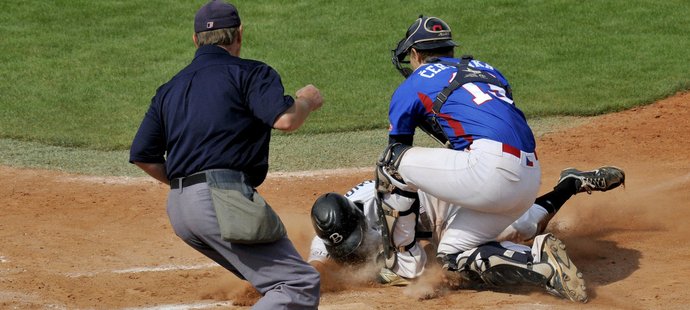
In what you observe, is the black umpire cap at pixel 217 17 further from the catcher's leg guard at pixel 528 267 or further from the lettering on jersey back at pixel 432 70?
the catcher's leg guard at pixel 528 267

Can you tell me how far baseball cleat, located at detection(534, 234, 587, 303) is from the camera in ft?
17.5

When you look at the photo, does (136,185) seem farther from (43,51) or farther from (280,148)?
(43,51)

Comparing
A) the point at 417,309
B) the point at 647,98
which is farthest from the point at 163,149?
the point at 647,98

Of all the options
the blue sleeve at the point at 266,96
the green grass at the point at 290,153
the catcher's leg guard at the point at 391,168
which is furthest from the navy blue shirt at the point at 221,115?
the green grass at the point at 290,153

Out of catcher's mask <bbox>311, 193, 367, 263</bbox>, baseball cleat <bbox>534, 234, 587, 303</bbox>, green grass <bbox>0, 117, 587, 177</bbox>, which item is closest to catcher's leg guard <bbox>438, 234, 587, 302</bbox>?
baseball cleat <bbox>534, 234, 587, 303</bbox>

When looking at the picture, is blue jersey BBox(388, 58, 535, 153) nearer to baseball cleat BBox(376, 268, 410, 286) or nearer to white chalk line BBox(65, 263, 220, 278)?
baseball cleat BBox(376, 268, 410, 286)

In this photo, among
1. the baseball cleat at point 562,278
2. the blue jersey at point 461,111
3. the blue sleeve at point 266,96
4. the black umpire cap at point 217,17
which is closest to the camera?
the blue sleeve at point 266,96

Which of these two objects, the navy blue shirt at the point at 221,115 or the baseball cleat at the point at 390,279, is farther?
the baseball cleat at the point at 390,279

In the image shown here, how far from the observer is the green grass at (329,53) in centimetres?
1091

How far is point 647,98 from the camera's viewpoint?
11.0m

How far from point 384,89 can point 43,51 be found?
4.47 metres

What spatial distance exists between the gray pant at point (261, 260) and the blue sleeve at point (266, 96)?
399 mm

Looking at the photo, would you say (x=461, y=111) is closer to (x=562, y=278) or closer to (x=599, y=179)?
(x=562, y=278)

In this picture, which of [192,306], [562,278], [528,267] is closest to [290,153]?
[192,306]
